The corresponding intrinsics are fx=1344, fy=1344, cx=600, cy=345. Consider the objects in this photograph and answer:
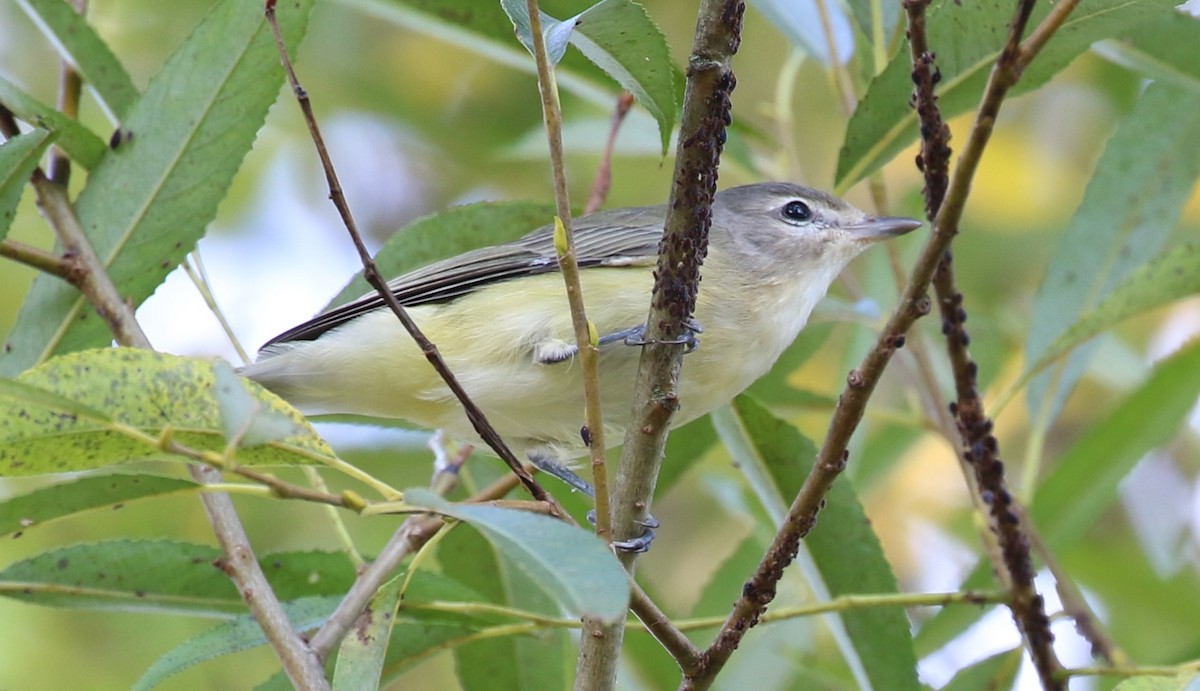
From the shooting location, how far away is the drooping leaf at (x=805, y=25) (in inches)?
134

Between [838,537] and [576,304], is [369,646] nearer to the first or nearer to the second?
[576,304]

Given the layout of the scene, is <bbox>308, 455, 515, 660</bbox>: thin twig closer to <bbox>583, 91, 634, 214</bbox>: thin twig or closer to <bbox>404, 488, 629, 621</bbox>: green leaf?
<bbox>404, 488, 629, 621</bbox>: green leaf

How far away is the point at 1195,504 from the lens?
5.04 m

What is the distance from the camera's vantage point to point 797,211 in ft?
12.6

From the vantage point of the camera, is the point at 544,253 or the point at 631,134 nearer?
the point at 544,253

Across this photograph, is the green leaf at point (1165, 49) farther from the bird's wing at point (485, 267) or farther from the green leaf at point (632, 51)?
the green leaf at point (632, 51)

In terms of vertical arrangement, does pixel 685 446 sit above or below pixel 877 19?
below

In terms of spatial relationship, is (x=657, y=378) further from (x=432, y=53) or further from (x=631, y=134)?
(x=432, y=53)

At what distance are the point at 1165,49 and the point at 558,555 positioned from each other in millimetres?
2341

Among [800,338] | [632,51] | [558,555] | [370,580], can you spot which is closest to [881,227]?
[800,338]

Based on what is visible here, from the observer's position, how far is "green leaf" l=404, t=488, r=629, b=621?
1431mm

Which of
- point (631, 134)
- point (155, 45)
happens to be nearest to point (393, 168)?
point (155, 45)

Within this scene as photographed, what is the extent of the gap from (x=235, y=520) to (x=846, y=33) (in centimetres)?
211

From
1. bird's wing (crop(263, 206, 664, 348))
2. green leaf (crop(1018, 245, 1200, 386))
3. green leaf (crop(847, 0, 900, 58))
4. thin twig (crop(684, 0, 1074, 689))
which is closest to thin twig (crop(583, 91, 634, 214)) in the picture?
bird's wing (crop(263, 206, 664, 348))
